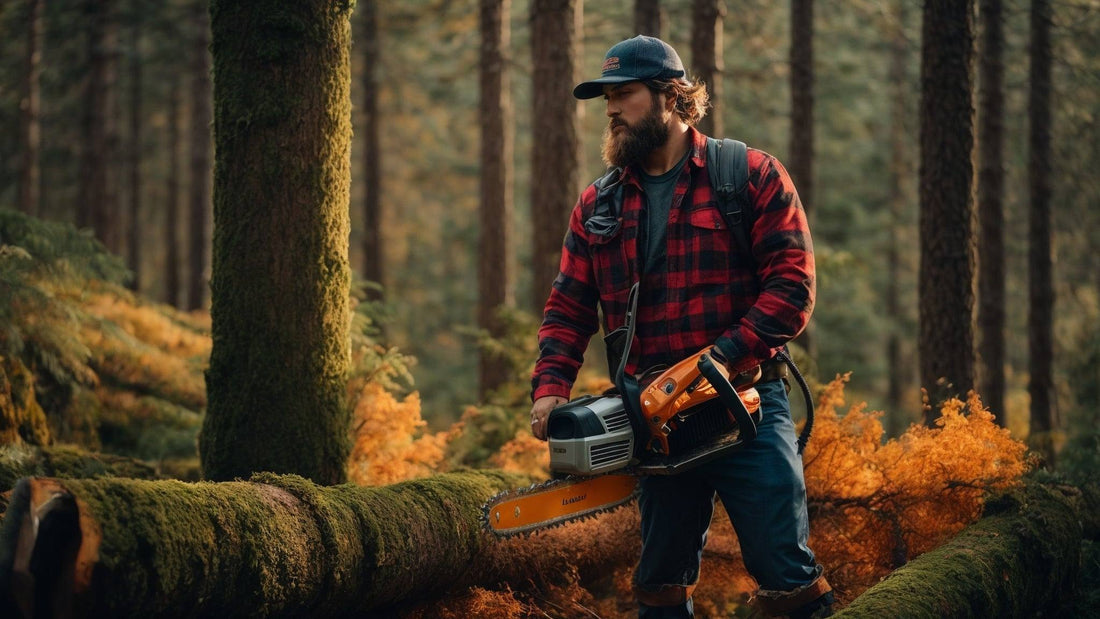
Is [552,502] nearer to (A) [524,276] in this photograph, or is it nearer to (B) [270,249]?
(B) [270,249]

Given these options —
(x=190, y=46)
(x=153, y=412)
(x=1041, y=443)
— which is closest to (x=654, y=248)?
(x=153, y=412)

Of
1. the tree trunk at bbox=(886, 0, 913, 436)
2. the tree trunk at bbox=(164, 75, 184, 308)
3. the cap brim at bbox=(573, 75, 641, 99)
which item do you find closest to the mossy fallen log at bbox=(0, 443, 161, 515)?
the cap brim at bbox=(573, 75, 641, 99)

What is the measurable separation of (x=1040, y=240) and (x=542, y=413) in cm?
1343

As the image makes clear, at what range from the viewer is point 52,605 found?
3287mm

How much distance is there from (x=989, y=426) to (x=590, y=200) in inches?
116

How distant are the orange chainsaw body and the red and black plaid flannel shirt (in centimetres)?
14

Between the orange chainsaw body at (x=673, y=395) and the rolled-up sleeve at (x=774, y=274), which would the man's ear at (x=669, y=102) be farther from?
the orange chainsaw body at (x=673, y=395)

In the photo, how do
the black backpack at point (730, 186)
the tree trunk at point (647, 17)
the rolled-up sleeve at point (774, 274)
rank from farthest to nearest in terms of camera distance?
the tree trunk at point (647, 17) → the black backpack at point (730, 186) → the rolled-up sleeve at point (774, 274)

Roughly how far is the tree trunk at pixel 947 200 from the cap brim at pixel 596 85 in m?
4.94

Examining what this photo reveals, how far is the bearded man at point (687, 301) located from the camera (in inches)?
153

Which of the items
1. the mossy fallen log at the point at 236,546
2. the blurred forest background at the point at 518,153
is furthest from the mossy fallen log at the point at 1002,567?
the blurred forest background at the point at 518,153

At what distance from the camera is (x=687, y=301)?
4.05 meters

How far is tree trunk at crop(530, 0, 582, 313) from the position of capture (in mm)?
11203

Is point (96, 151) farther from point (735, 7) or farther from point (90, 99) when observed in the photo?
point (735, 7)
